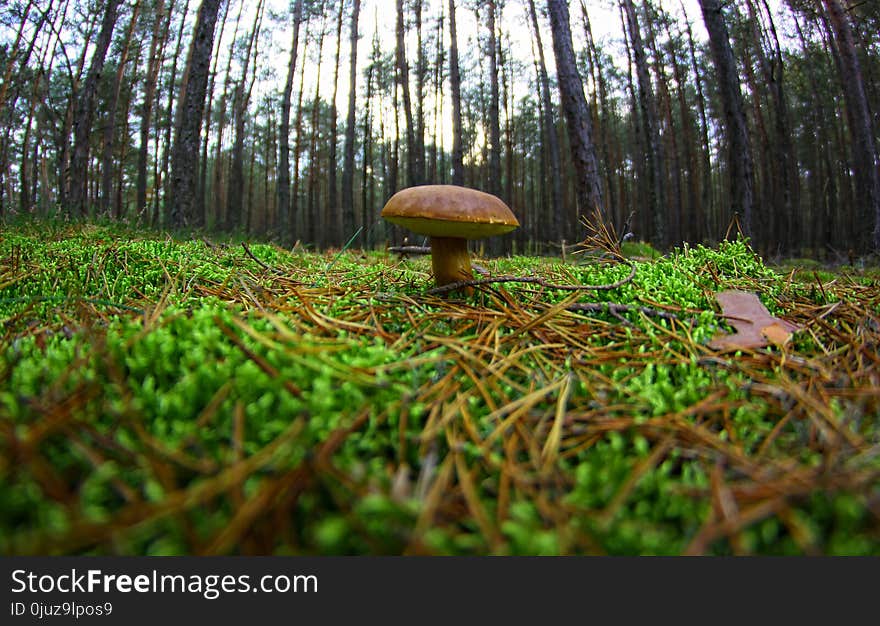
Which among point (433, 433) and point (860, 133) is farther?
point (860, 133)

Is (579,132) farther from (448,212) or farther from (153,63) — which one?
(153,63)

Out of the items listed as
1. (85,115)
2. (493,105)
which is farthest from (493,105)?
(85,115)

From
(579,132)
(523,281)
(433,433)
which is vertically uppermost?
(579,132)

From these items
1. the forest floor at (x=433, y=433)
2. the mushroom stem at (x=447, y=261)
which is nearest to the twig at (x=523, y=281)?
the mushroom stem at (x=447, y=261)

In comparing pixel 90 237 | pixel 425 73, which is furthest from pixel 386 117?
pixel 90 237

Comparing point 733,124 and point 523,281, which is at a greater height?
point 733,124

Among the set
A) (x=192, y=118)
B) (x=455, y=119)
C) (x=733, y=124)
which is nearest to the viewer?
(x=733, y=124)

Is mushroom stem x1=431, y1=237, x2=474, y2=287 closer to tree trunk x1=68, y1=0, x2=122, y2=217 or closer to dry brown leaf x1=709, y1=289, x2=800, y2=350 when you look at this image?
dry brown leaf x1=709, y1=289, x2=800, y2=350
